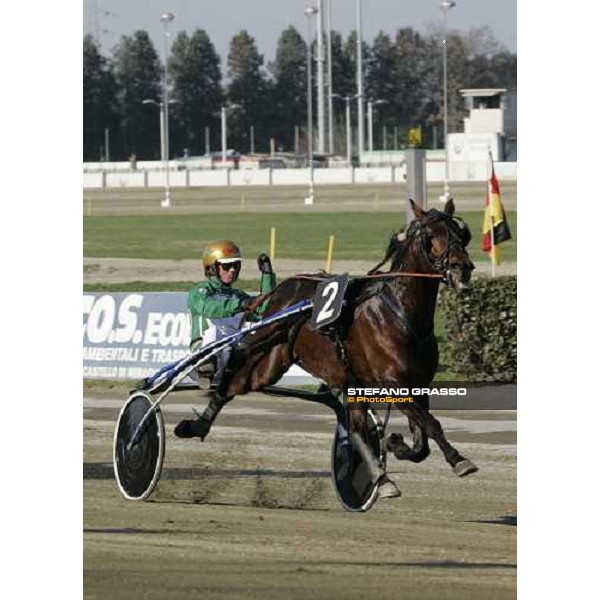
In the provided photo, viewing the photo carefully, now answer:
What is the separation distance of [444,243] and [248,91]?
56.9 meters

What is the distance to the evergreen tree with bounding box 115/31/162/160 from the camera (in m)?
64.2

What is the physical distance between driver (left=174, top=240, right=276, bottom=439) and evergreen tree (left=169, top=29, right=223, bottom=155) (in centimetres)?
5719

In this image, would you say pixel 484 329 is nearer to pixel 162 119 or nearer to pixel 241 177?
pixel 241 177

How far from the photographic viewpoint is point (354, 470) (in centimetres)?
861

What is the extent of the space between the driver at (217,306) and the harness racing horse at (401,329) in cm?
44

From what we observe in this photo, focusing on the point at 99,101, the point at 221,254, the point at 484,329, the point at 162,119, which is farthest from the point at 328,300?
the point at 99,101

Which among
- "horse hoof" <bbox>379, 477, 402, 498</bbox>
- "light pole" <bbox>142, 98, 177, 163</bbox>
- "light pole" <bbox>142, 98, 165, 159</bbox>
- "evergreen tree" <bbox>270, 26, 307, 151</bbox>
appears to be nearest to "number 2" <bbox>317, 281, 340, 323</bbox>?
"horse hoof" <bbox>379, 477, 402, 498</bbox>

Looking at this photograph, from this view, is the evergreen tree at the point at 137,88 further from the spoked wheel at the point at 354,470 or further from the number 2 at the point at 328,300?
the number 2 at the point at 328,300

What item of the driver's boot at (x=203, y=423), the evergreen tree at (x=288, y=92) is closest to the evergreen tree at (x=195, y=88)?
the evergreen tree at (x=288, y=92)

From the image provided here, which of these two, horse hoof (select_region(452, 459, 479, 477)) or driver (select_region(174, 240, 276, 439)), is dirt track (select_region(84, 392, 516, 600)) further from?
driver (select_region(174, 240, 276, 439))

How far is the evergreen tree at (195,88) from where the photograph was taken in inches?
2611
